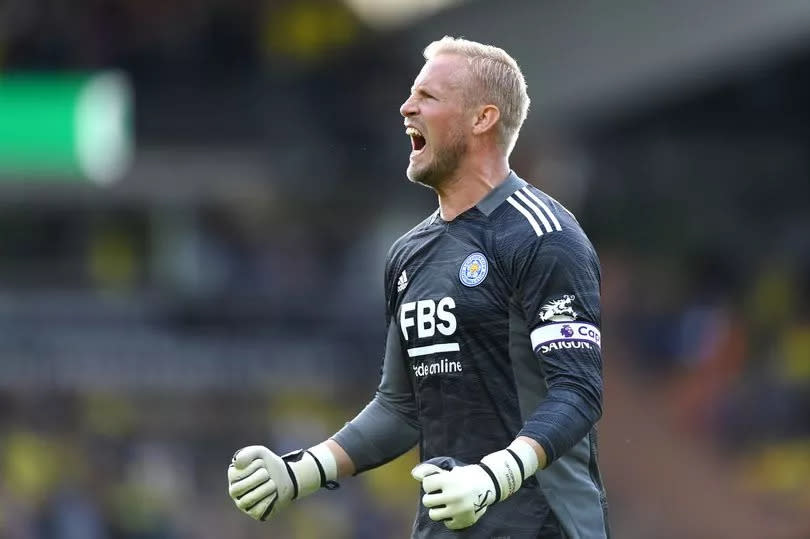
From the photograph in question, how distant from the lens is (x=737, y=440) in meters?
19.4

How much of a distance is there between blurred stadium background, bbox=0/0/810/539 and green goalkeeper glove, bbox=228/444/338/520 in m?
11.0

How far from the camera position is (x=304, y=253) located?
Answer: 2125cm

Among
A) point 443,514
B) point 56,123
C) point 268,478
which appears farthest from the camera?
point 56,123

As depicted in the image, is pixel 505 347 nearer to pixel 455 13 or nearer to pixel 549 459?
pixel 549 459

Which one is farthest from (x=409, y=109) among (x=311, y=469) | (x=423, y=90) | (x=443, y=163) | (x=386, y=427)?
(x=311, y=469)

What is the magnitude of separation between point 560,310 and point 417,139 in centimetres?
80

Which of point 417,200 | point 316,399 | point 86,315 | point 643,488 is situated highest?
point 417,200

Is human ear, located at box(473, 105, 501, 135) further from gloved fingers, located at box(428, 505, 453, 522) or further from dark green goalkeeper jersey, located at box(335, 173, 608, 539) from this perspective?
gloved fingers, located at box(428, 505, 453, 522)

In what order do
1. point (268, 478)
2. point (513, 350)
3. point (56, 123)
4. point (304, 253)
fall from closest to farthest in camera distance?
point (513, 350) → point (268, 478) → point (56, 123) → point (304, 253)

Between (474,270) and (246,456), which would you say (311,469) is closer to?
(246,456)

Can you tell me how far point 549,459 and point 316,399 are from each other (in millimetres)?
14579

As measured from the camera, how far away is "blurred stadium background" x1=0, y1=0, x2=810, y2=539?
17797 mm

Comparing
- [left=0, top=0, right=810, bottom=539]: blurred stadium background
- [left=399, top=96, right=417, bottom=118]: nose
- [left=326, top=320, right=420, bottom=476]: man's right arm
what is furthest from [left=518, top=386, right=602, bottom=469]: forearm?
[left=0, top=0, right=810, bottom=539]: blurred stadium background

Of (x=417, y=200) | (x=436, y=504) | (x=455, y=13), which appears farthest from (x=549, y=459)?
(x=417, y=200)
